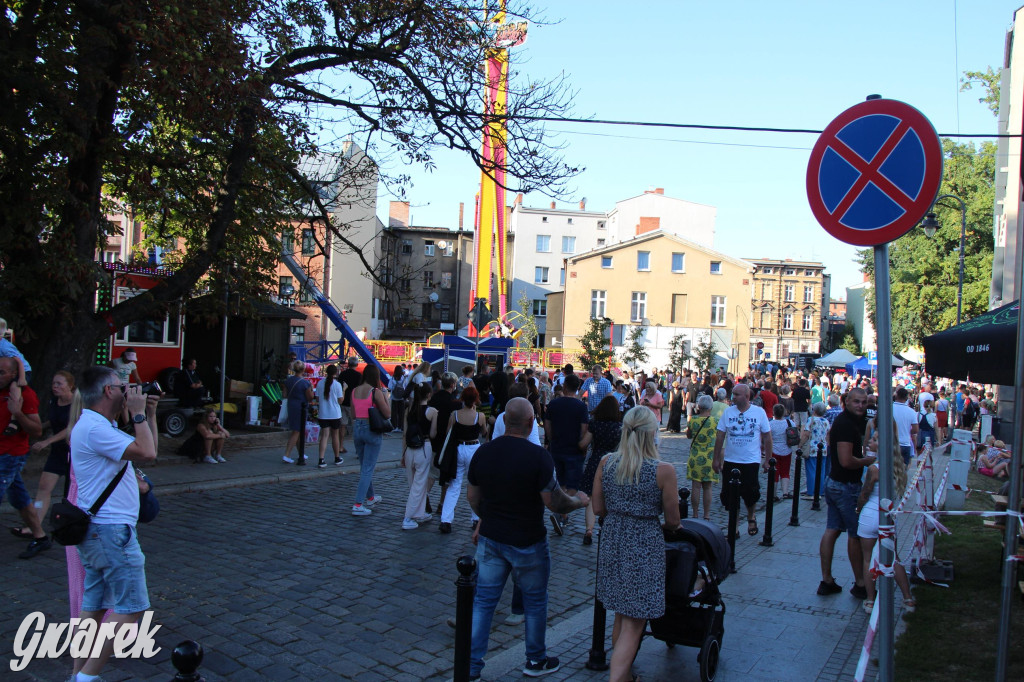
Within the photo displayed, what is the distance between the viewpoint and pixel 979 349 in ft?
19.1

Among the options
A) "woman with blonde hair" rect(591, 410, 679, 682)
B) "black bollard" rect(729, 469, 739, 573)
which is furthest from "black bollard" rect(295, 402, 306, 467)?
"woman with blonde hair" rect(591, 410, 679, 682)

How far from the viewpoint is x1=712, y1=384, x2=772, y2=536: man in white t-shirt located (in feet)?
29.3

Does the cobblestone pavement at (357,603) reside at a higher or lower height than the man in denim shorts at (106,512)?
lower

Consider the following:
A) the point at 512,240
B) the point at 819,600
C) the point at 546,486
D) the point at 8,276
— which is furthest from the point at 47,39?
the point at 512,240

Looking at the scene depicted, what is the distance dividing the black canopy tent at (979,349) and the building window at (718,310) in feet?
150

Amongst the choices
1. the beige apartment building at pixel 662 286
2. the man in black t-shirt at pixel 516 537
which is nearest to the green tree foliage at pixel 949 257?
the beige apartment building at pixel 662 286

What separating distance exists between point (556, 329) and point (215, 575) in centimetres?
4956

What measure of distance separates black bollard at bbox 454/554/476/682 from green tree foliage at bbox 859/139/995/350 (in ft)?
119

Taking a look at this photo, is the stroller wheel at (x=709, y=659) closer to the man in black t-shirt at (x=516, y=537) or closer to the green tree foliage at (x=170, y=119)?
the man in black t-shirt at (x=516, y=537)

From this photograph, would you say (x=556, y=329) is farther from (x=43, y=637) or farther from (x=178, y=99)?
(x=43, y=637)

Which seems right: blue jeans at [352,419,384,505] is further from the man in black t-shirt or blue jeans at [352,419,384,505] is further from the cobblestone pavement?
the man in black t-shirt

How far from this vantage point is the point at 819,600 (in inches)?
265

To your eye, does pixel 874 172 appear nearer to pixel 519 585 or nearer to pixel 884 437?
pixel 884 437

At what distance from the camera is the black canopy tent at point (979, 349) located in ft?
18.2
